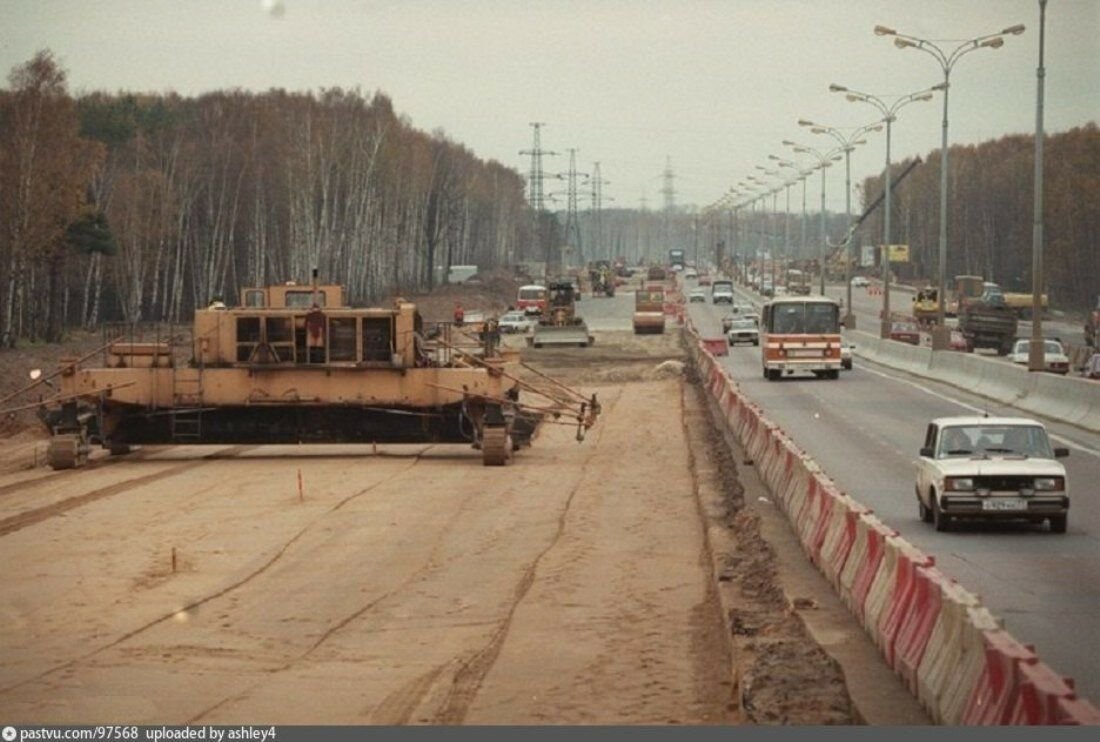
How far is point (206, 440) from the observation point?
3956 centimetres

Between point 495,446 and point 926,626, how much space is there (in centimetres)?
2411

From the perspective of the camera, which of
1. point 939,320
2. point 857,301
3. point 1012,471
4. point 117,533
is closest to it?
point 1012,471

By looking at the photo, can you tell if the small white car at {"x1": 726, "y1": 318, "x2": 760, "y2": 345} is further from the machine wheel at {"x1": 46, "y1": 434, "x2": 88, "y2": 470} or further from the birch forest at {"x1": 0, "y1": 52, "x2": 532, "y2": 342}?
the machine wheel at {"x1": 46, "y1": 434, "x2": 88, "y2": 470}

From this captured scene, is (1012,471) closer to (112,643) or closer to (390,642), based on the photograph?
(390,642)

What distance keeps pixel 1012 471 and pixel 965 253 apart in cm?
15534

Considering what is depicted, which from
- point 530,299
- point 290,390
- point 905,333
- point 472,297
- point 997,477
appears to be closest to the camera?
point 997,477

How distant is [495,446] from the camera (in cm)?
3762

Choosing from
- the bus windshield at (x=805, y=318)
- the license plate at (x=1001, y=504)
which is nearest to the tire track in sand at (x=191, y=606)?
the license plate at (x=1001, y=504)

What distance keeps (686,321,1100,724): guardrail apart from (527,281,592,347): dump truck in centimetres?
6779

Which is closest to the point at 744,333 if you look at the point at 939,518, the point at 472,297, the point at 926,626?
the point at 472,297

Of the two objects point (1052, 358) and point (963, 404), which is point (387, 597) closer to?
point (963, 404)

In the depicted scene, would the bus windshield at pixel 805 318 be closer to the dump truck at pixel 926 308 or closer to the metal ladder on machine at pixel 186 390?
the metal ladder on machine at pixel 186 390

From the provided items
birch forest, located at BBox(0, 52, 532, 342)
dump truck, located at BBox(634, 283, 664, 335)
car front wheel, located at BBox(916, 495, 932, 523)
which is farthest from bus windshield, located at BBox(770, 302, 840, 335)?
dump truck, located at BBox(634, 283, 664, 335)

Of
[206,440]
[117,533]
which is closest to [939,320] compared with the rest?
[206,440]
